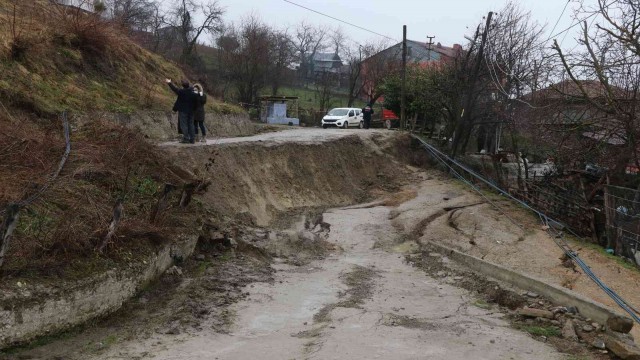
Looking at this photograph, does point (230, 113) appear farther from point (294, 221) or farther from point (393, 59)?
point (393, 59)

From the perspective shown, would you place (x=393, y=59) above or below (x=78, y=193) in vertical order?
above

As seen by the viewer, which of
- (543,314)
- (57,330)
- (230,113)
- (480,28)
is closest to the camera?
(57,330)

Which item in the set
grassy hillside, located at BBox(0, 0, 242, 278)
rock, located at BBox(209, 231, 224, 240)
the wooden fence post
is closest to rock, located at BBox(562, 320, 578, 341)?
Result: grassy hillside, located at BBox(0, 0, 242, 278)

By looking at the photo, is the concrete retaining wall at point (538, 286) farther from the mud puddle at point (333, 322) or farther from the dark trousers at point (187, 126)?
→ the dark trousers at point (187, 126)

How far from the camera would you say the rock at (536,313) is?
7647mm

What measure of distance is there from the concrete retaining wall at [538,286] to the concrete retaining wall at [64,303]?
5.82m

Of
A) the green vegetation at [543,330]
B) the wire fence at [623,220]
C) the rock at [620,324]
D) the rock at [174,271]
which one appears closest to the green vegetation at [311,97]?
the wire fence at [623,220]

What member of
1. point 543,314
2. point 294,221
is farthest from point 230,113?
point 543,314

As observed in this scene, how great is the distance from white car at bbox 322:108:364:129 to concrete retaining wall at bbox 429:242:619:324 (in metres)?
23.2

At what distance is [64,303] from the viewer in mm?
6293

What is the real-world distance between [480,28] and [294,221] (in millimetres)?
16353

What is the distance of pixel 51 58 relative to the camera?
1512 cm

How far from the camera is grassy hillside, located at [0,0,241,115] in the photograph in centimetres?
1273

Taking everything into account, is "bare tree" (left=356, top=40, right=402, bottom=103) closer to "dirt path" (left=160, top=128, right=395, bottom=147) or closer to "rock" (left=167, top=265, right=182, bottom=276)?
"dirt path" (left=160, top=128, right=395, bottom=147)
